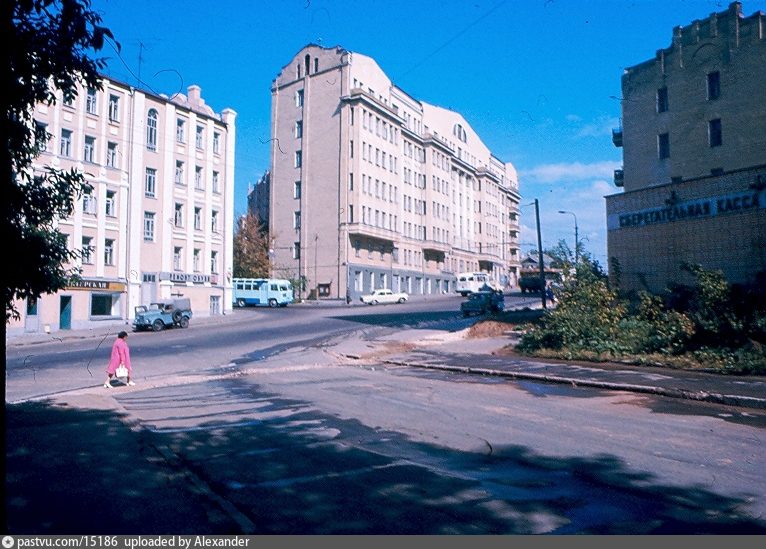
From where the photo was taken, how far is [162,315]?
34094 mm

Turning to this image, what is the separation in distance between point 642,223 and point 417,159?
55487 mm

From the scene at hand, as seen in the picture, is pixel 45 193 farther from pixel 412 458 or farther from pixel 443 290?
pixel 443 290

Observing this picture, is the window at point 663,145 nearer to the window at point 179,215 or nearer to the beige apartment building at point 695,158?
the beige apartment building at point 695,158

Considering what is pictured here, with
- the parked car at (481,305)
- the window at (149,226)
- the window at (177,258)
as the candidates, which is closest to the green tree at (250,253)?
the window at (177,258)

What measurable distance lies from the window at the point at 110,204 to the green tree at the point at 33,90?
34461mm

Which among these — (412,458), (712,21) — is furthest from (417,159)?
(412,458)

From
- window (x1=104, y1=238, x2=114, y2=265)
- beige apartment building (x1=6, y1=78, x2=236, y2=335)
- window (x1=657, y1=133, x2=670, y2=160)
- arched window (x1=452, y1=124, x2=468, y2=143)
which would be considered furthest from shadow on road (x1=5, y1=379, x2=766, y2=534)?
arched window (x1=452, y1=124, x2=468, y2=143)

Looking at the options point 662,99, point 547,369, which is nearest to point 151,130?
point 662,99

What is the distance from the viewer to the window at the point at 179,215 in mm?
42644

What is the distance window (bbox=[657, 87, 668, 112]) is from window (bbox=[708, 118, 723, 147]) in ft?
10.0

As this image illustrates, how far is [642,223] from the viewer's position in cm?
2188

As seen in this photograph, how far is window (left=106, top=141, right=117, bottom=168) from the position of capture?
37.5m

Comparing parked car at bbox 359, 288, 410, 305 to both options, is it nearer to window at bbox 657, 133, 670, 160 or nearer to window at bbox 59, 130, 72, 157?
window at bbox 657, 133, 670, 160

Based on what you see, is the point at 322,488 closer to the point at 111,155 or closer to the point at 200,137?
the point at 111,155
